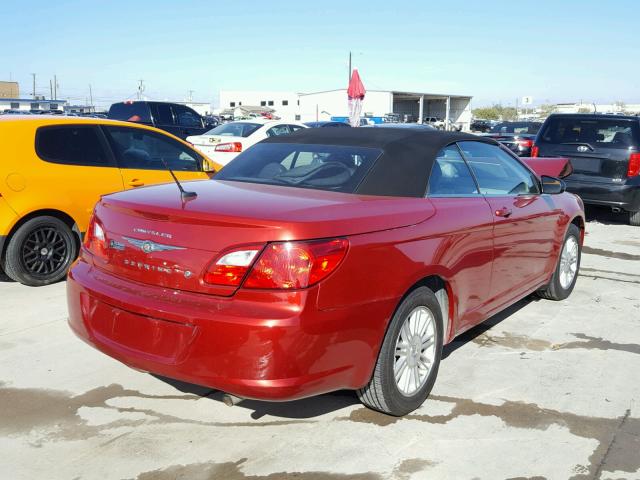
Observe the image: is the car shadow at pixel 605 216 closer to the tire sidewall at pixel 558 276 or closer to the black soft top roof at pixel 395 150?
the tire sidewall at pixel 558 276

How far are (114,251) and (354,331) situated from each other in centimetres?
129

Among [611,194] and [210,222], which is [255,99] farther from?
[210,222]

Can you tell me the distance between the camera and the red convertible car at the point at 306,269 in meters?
2.85

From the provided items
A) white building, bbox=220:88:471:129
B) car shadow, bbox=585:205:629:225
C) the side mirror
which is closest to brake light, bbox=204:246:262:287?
the side mirror

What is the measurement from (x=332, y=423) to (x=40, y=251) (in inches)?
149

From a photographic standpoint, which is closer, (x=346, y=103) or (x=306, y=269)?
(x=306, y=269)

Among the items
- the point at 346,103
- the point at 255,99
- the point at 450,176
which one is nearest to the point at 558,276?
the point at 450,176

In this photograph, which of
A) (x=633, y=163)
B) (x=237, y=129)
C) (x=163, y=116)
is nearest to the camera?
(x=633, y=163)

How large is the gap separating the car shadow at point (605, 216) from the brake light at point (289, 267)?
30.3 ft

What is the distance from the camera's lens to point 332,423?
3.48 m

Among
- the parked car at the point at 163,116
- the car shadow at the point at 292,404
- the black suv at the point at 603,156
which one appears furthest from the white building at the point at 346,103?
the car shadow at the point at 292,404

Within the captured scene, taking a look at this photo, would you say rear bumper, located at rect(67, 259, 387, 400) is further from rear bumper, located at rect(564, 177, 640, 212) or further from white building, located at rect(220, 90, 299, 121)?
white building, located at rect(220, 90, 299, 121)

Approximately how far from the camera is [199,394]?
149 inches

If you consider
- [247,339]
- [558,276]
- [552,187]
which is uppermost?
[552,187]
